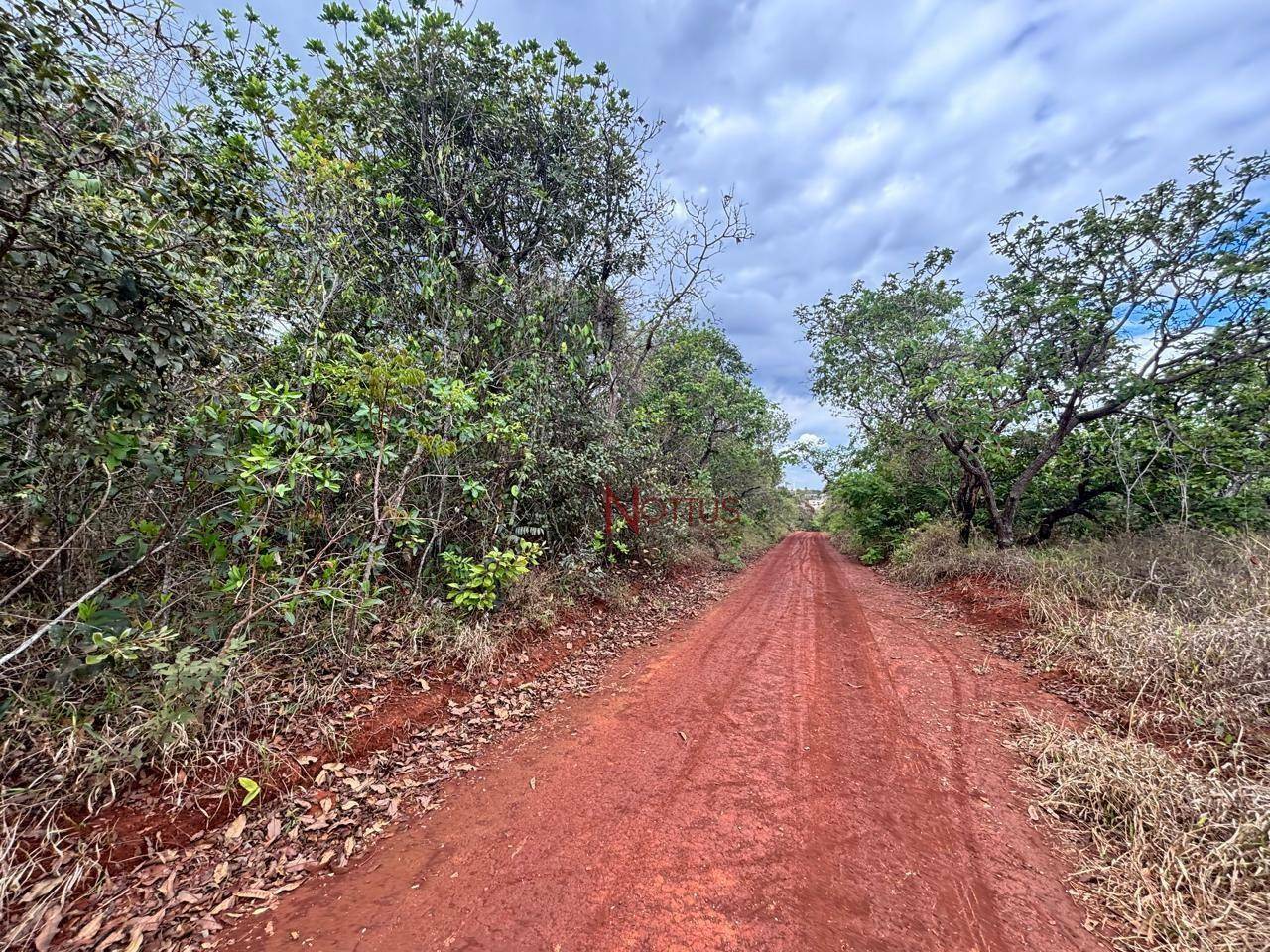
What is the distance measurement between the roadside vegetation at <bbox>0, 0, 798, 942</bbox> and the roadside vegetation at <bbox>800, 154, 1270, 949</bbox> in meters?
4.53

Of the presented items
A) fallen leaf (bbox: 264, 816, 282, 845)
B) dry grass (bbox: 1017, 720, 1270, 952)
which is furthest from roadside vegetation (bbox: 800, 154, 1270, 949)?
fallen leaf (bbox: 264, 816, 282, 845)

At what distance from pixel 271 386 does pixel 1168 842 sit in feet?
21.0

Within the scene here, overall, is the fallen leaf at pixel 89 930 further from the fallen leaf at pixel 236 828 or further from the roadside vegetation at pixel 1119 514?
the roadside vegetation at pixel 1119 514

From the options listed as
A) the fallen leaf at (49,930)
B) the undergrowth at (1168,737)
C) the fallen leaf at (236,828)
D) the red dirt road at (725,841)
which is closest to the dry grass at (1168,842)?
the undergrowth at (1168,737)

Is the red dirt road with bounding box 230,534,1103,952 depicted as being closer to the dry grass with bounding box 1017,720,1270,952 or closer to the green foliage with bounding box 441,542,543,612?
the dry grass with bounding box 1017,720,1270,952

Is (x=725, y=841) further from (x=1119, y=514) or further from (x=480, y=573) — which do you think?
(x=1119, y=514)

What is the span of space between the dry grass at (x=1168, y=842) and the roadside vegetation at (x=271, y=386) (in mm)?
4282

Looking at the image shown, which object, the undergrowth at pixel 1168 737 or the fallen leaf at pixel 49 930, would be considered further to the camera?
the undergrowth at pixel 1168 737

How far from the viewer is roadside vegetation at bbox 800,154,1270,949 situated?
2.17 metres

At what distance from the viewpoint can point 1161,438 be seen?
22.0ft

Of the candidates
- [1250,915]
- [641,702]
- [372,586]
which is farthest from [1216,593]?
[372,586]

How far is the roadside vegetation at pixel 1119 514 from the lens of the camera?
7.11 feet

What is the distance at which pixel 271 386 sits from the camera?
3.46 metres

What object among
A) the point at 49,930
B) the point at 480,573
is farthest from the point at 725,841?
the point at 480,573
